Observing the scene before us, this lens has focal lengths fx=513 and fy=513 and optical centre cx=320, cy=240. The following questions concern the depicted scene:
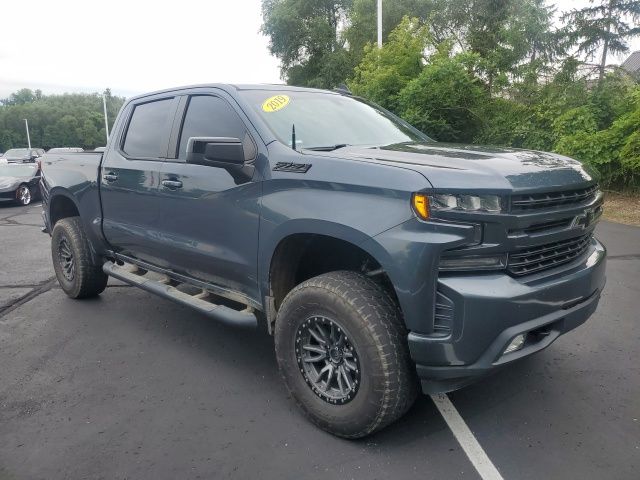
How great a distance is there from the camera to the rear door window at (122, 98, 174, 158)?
4.01 m

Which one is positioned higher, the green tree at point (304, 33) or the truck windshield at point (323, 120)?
the green tree at point (304, 33)

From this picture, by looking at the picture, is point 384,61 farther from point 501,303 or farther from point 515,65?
point 501,303

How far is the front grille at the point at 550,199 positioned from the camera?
2410 millimetres

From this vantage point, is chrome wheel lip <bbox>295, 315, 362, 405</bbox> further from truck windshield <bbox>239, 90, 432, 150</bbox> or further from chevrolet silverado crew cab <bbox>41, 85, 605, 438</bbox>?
truck windshield <bbox>239, 90, 432, 150</bbox>

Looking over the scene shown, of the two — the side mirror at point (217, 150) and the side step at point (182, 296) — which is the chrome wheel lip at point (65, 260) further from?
the side mirror at point (217, 150)

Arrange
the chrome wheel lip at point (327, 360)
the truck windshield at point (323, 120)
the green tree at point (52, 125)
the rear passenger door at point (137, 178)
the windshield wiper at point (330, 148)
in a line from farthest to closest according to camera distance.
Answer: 1. the green tree at point (52, 125)
2. the rear passenger door at point (137, 178)
3. the truck windshield at point (323, 120)
4. the windshield wiper at point (330, 148)
5. the chrome wheel lip at point (327, 360)

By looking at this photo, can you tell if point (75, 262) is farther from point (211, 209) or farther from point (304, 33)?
point (304, 33)

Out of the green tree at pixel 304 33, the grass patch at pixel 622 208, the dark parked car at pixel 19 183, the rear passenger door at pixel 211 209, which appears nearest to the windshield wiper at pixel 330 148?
the rear passenger door at pixel 211 209

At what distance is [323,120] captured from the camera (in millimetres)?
3566

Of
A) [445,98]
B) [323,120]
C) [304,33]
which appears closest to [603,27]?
[445,98]

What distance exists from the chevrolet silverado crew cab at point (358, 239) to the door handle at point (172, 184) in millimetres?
16

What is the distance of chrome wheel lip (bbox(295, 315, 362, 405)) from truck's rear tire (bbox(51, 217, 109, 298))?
9.94 ft

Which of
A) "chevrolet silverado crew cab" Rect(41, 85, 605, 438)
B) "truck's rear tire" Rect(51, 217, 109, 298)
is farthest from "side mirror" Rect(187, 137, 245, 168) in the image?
"truck's rear tire" Rect(51, 217, 109, 298)

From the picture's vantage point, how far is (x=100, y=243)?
477 centimetres
